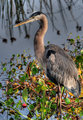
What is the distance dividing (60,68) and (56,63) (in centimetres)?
8

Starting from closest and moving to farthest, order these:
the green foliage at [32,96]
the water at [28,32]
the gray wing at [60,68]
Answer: the green foliage at [32,96] < the gray wing at [60,68] < the water at [28,32]

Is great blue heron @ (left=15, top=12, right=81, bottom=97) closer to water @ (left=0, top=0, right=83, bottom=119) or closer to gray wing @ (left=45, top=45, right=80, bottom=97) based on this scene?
gray wing @ (left=45, top=45, right=80, bottom=97)

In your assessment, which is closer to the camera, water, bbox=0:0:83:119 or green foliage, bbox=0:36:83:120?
green foliage, bbox=0:36:83:120

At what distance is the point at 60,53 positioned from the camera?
3.22 metres

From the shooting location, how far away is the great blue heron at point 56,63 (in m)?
3.20

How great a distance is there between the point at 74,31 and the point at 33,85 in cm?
234

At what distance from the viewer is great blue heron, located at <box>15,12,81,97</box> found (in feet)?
10.5

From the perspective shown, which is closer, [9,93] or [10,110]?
[10,110]

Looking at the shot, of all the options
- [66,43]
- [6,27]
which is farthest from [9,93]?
[6,27]

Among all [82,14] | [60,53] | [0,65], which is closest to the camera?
[60,53]

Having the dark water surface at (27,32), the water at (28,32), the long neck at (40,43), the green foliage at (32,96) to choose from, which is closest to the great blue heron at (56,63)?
the long neck at (40,43)

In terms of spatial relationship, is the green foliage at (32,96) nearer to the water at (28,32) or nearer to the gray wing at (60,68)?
the gray wing at (60,68)

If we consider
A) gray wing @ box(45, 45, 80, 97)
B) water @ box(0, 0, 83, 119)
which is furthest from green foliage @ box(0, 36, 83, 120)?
water @ box(0, 0, 83, 119)

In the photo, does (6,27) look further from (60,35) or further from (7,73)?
(7,73)
